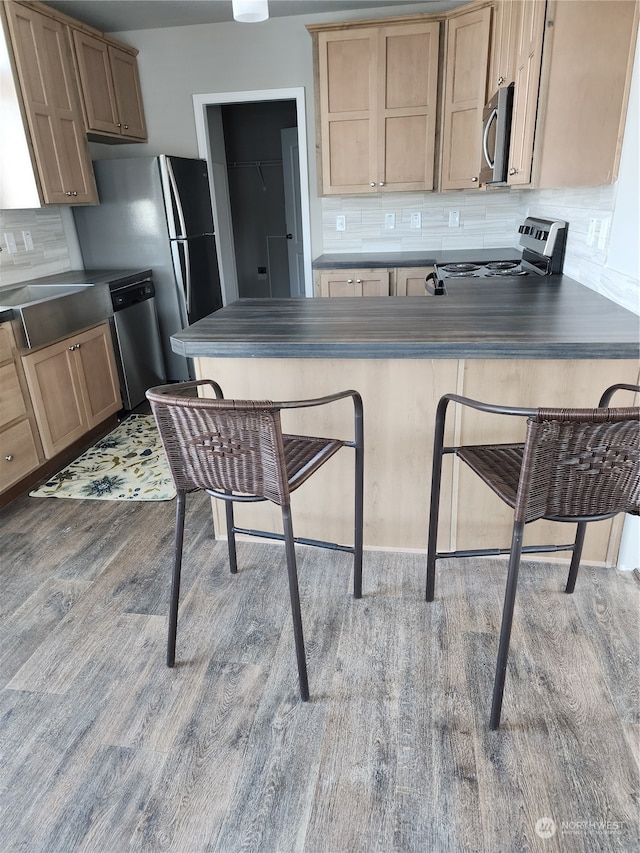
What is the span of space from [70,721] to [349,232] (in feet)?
12.2

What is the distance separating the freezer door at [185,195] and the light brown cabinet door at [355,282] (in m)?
1.03

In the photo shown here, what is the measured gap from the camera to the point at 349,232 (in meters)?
4.30

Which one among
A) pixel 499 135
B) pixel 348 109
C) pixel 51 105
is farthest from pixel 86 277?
pixel 499 135

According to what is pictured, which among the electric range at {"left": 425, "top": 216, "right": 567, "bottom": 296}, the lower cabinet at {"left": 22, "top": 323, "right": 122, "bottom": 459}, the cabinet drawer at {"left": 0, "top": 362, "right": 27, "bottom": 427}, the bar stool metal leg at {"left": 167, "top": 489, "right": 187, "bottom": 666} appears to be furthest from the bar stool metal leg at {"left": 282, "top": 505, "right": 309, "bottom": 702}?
the lower cabinet at {"left": 22, "top": 323, "right": 122, "bottom": 459}

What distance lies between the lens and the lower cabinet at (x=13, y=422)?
8.73 feet

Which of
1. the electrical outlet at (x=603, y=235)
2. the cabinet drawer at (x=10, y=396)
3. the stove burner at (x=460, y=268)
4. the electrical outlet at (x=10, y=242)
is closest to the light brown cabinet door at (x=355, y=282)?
the stove burner at (x=460, y=268)

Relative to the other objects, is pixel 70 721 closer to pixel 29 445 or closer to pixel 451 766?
pixel 451 766

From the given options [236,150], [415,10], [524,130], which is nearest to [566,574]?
[524,130]

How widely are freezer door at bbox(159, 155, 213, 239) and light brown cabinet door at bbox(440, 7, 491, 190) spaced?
5.81 ft

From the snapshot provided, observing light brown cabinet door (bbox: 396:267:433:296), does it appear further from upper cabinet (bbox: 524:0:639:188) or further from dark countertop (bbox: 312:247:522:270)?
upper cabinet (bbox: 524:0:639:188)

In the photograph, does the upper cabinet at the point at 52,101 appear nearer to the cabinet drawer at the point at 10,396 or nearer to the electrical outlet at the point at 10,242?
the electrical outlet at the point at 10,242

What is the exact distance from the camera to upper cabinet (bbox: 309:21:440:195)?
3.56 m

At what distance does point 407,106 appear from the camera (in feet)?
12.0

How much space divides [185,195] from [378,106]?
4.75 feet
